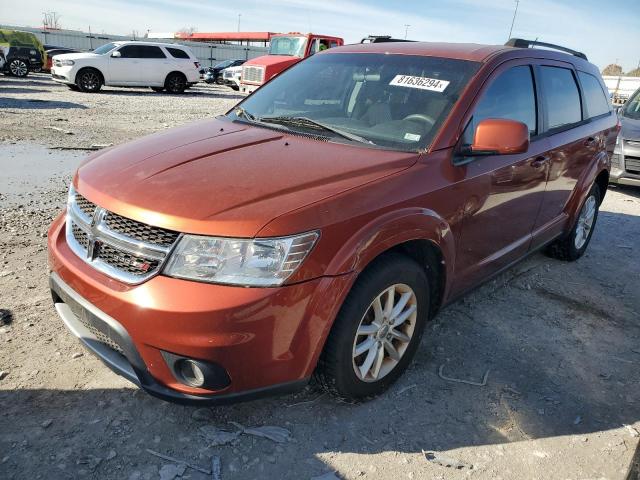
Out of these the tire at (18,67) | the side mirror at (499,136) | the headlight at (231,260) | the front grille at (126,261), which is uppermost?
the side mirror at (499,136)

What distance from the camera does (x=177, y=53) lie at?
1917 centimetres

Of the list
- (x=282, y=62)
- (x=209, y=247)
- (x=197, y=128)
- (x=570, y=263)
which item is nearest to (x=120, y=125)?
(x=282, y=62)

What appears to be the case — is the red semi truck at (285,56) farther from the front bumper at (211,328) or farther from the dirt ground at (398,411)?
the front bumper at (211,328)

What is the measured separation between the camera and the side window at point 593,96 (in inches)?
174

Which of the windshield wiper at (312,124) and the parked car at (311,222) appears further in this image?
the windshield wiper at (312,124)

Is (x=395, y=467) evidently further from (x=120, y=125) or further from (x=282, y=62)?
(x=282, y=62)

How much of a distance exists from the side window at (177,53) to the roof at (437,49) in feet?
56.3

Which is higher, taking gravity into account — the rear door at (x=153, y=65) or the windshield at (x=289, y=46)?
the windshield at (x=289, y=46)

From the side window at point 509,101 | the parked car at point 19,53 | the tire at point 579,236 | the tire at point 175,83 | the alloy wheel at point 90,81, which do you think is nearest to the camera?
the side window at point 509,101

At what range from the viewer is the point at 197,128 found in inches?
127

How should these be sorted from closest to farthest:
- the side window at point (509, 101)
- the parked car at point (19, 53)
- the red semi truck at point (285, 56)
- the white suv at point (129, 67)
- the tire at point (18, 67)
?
the side window at point (509, 101) → the red semi truck at point (285, 56) → the white suv at point (129, 67) → the parked car at point (19, 53) → the tire at point (18, 67)

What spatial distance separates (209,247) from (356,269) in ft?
2.05

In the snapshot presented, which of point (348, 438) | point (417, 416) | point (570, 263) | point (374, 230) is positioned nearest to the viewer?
point (374, 230)

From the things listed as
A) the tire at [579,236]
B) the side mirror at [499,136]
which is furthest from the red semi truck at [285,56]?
the side mirror at [499,136]
